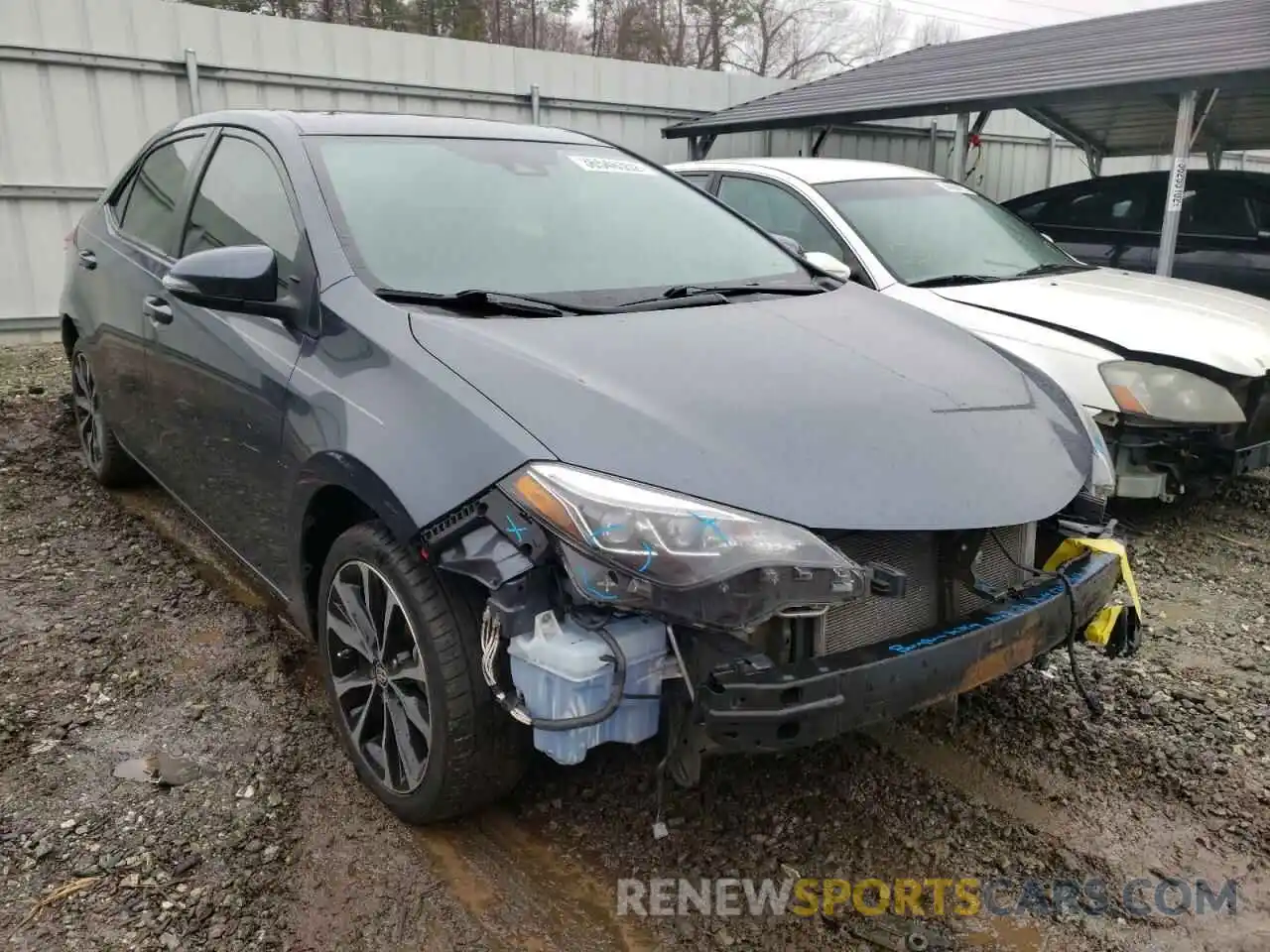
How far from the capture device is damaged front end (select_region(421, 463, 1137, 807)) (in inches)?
72.0

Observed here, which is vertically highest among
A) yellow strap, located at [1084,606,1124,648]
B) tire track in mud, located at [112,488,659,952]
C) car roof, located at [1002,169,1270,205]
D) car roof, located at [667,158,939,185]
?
car roof, located at [667,158,939,185]

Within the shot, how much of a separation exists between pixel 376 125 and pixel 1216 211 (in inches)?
288

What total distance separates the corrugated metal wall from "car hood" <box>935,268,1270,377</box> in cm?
507

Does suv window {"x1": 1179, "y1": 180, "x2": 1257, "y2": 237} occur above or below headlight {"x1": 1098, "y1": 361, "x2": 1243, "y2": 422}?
above

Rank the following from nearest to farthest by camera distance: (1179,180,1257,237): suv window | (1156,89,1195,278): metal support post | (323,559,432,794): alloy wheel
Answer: (323,559,432,794): alloy wheel → (1156,89,1195,278): metal support post → (1179,180,1257,237): suv window

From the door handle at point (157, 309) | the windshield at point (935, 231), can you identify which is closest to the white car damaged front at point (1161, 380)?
the windshield at point (935, 231)

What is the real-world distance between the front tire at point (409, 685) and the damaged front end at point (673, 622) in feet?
0.34

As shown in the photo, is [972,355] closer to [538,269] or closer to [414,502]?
[538,269]

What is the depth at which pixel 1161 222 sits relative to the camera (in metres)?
8.13

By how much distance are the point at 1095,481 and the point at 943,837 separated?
982mm

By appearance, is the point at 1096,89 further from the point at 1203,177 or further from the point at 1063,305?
the point at 1063,305

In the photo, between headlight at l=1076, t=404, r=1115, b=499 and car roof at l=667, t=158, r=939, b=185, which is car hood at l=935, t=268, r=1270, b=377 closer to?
car roof at l=667, t=158, r=939, b=185

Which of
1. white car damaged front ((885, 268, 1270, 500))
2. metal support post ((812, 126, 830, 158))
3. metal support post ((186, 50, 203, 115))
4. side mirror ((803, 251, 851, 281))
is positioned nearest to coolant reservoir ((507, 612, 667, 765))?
side mirror ((803, 251, 851, 281))

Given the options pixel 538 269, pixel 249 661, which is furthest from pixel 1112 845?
pixel 249 661
